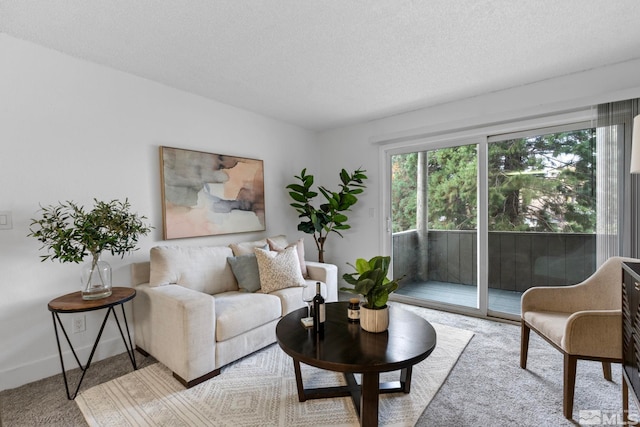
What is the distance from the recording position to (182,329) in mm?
1878

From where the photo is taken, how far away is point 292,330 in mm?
1730

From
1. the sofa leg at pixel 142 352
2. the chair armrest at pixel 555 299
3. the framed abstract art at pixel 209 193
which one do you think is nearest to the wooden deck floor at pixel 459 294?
the chair armrest at pixel 555 299

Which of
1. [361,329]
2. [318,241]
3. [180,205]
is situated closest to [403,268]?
[318,241]

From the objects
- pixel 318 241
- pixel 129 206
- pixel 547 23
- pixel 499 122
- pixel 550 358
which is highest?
pixel 547 23

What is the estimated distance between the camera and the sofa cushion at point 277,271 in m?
2.68

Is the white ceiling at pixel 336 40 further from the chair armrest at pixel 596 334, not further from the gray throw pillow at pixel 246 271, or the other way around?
the chair armrest at pixel 596 334

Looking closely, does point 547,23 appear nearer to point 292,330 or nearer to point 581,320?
Result: point 581,320

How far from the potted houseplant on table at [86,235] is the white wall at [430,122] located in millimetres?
2662

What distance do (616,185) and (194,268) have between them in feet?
11.7

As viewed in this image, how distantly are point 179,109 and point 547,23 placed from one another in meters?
2.96

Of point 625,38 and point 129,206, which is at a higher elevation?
point 625,38

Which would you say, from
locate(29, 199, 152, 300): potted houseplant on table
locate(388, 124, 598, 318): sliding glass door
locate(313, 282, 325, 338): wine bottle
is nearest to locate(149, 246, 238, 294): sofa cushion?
locate(29, 199, 152, 300): potted houseplant on table

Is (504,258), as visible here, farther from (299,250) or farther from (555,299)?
(299,250)

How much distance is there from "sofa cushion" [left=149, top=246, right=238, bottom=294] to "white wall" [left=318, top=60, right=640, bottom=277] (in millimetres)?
1837
